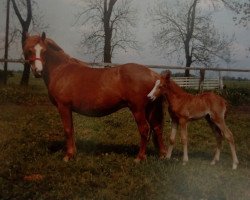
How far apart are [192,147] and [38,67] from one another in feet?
14.8

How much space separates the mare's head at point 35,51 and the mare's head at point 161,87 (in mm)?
2300

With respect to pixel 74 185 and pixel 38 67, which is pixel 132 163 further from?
pixel 38 67

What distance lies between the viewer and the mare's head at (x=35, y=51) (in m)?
8.35

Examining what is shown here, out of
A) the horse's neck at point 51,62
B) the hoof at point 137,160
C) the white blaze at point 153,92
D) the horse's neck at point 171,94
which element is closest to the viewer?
the white blaze at point 153,92

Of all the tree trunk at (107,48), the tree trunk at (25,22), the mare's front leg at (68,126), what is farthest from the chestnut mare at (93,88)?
the tree trunk at (25,22)

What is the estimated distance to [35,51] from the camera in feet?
27.7

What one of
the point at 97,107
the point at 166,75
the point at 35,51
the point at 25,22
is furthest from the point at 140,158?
the point at 25,22

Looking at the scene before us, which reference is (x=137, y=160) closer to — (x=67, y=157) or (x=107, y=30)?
(x=67, y=157)

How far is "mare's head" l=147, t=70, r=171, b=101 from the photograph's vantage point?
8258mm

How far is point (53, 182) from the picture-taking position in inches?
273

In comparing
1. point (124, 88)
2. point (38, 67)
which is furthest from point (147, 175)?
point (38, 67)

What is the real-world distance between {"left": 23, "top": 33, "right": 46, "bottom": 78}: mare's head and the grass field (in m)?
1.87

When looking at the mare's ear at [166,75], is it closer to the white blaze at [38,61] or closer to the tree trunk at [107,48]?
the white blaze at [38,61]

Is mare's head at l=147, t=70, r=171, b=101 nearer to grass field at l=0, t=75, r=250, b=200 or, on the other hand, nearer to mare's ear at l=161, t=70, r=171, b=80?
mare's ear at l=161, t=70, r=171, b=80
